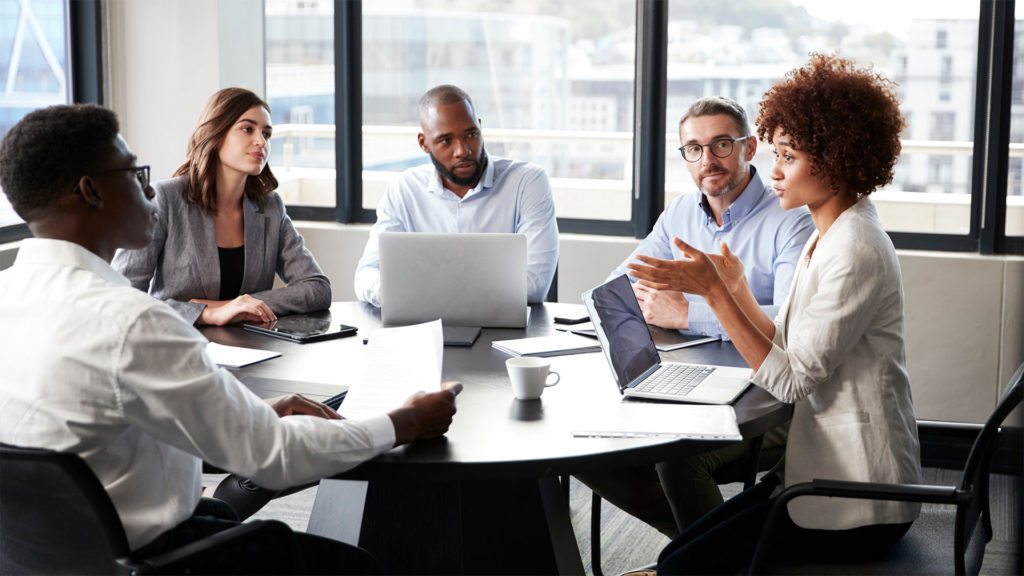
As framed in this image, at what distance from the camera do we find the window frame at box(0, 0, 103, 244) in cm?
454

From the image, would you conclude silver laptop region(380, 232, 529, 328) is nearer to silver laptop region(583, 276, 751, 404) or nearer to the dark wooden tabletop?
the dark wooden tabletop

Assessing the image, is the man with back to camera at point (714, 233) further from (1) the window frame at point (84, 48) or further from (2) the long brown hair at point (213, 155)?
(1) the window frame at point (84, 48)

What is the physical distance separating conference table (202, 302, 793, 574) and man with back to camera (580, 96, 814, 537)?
217 millimetres

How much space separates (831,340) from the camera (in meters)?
1.88

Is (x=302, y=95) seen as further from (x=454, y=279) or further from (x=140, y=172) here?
(x=140, y=172)

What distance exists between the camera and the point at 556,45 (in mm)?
4496

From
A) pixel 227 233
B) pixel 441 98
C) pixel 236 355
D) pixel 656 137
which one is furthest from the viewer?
pixel 656 137

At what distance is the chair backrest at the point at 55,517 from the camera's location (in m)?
1.30

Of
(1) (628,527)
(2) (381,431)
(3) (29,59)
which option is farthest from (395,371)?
(3) (29,59)

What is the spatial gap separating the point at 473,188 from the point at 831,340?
168 cm

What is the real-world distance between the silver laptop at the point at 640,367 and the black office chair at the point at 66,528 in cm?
80

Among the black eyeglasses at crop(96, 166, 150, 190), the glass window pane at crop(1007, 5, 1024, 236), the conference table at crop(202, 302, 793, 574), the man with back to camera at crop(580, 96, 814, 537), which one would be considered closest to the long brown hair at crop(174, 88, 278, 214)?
the conference table at crop(202, 302, 793, 574)

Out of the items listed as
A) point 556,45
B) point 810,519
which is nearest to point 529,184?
point 556,45

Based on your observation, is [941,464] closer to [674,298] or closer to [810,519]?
[674,298]
